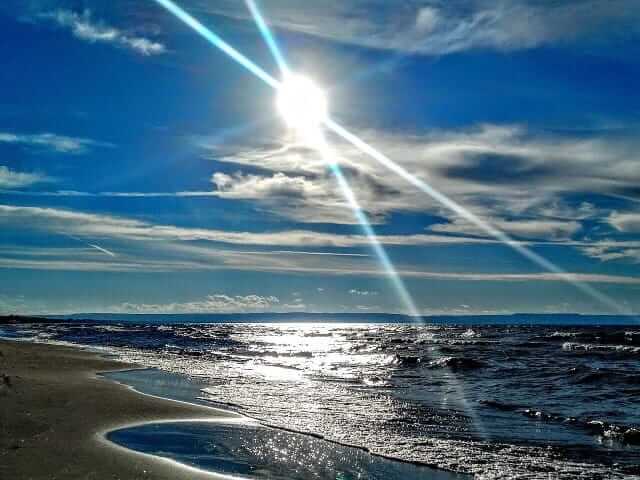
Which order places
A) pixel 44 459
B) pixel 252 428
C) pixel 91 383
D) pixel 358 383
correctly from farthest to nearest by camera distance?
pixel 358 383 → pixel 91 383 → pixel 252 428 → pixel 44 459

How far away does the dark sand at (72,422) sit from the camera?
8.98m

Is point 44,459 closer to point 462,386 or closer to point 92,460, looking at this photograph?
point 92,460

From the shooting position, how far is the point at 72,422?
1310cm

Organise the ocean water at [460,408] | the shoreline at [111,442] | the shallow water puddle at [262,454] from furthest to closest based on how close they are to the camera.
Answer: the ocean water at [460,408]
the shallow water puddle at [262,454]
the shoreline at [111,442]

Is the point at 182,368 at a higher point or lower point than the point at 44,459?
higher

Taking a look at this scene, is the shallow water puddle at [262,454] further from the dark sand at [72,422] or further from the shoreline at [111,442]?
the dark sand at [72,422]

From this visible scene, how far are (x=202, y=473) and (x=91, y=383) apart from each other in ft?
44.4

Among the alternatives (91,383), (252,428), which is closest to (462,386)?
(252,428)

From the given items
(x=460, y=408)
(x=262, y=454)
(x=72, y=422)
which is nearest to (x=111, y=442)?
(x=72, y=422)

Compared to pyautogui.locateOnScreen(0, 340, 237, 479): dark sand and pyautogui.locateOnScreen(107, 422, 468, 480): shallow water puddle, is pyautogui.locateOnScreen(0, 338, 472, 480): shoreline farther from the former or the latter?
pyautogui.locateOnScreen(107, 422, 468, 480): shallow water puddle

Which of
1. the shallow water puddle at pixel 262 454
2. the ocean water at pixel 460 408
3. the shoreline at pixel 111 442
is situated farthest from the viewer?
the ocean water at pixel 460 408

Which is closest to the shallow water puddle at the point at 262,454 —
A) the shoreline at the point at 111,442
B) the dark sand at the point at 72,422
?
the shoreline at the point at 111,442

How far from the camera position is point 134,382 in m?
23.5

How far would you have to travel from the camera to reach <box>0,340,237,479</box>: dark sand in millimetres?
8984
